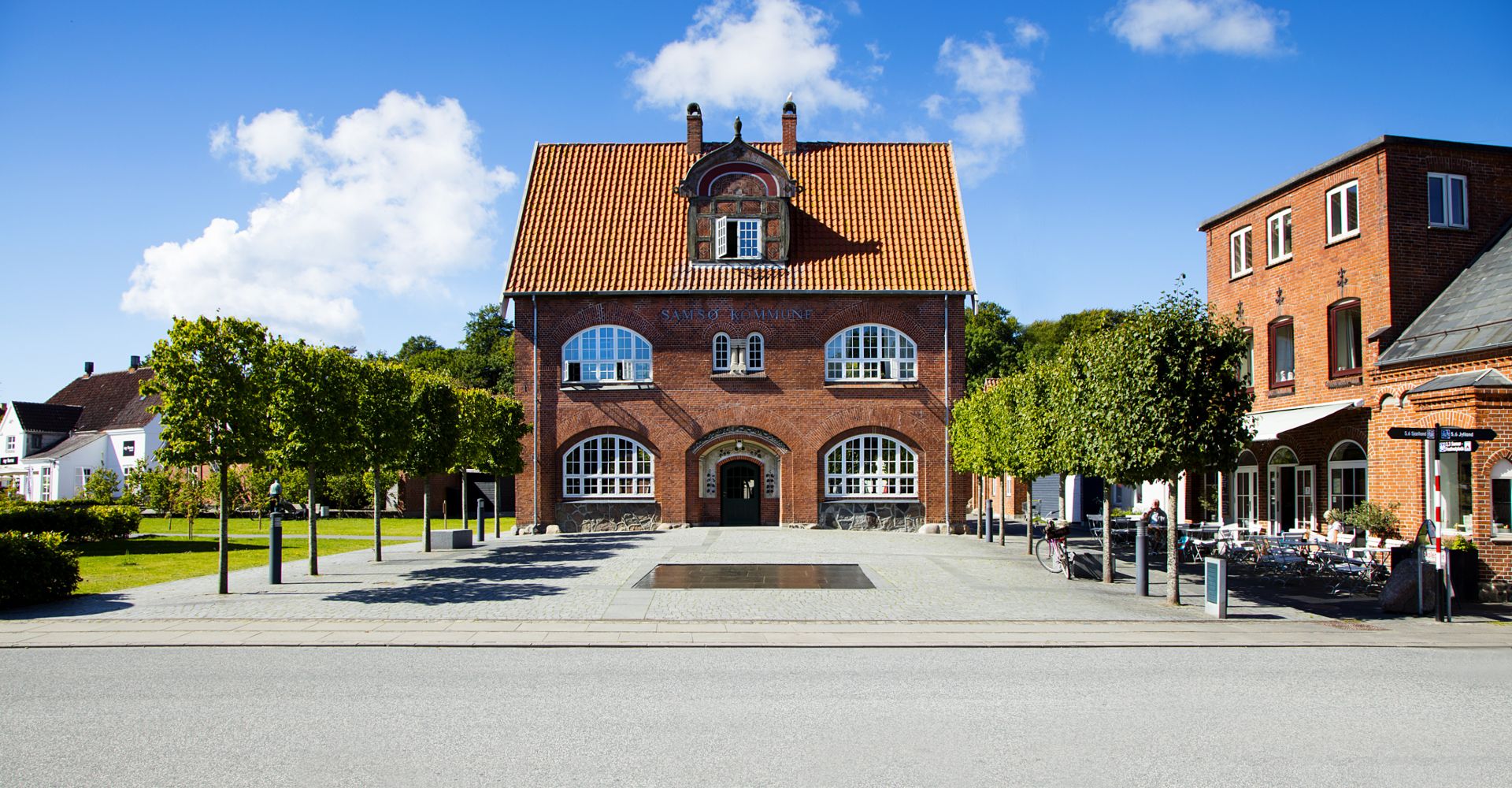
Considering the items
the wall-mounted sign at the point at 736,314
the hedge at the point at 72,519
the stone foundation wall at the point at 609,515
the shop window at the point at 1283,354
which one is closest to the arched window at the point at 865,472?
the wall-mounted sign at the point at 736,314

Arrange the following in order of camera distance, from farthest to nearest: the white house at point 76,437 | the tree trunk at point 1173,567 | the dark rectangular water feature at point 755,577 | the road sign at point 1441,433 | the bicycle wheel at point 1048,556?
the white house at point 76,437
the bicycle wheel at point 1048,556
the dark rectangular water feature at point 755,577
the tree trunk at point 1173,567
the road sign at point 1441,433

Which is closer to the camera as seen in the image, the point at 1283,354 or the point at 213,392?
the point at 213,392

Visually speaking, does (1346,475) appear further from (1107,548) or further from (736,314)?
(736,314)

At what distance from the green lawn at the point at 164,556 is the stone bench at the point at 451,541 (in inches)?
81.6

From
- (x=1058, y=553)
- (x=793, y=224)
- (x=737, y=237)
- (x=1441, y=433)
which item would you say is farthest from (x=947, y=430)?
(x=1441, y=433)

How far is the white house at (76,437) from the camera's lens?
202ft

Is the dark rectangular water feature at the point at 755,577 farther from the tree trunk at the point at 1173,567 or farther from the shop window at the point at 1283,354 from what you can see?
the shop window at the point at 1283,354

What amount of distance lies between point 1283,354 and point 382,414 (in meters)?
21.7

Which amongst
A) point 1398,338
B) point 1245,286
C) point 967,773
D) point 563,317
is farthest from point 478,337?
point 967,773

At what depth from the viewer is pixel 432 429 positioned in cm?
2545

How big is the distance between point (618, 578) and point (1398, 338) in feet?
54.3

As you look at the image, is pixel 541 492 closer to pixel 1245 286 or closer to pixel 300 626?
pixel 300 626

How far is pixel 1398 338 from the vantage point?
20531 mm

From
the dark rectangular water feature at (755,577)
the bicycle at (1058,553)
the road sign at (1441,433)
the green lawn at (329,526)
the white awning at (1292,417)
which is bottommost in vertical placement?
the green lawn at (329,526)
